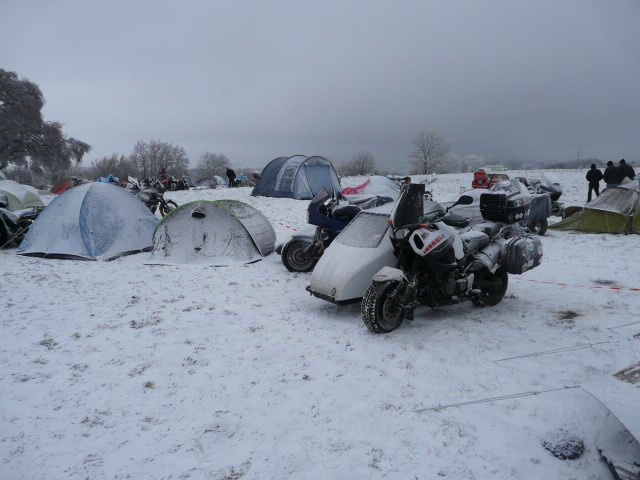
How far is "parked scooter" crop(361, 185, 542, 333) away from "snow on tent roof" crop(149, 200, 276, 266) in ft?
15.1

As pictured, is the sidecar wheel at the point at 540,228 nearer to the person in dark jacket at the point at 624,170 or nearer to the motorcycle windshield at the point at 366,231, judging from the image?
the person in dark jacket at the point at 624,170

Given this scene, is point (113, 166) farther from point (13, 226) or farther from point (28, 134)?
point (13, 226)

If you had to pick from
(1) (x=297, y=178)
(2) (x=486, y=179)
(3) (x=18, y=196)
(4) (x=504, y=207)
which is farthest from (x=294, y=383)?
(2) (x=486, y=179)

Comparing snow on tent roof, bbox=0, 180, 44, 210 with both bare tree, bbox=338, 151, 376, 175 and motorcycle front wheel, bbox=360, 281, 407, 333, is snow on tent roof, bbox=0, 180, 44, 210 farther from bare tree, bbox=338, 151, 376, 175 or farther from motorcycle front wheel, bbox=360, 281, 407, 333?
bare tree, bbox=338, 151, 376, 175

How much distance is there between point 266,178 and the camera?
20016 millimetres

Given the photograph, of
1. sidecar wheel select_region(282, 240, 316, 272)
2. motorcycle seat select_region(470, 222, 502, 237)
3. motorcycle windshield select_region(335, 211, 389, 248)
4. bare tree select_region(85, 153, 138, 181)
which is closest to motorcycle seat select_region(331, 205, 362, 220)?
sidecar wheel select_region(282, 240, 316, 272)

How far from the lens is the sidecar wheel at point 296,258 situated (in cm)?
823

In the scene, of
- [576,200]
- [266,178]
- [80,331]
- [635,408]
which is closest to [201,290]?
[80,331]

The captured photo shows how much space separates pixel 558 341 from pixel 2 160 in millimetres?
39173

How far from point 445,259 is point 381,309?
1.13 meters

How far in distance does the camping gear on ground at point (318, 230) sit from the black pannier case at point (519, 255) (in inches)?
108

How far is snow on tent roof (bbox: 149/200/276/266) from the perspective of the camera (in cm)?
890

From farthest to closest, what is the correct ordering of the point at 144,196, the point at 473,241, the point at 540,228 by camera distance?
1. the point at 144,196
2. the point at 540,228
3. the point at 473,241

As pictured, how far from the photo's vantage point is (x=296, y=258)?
827 centimetres
